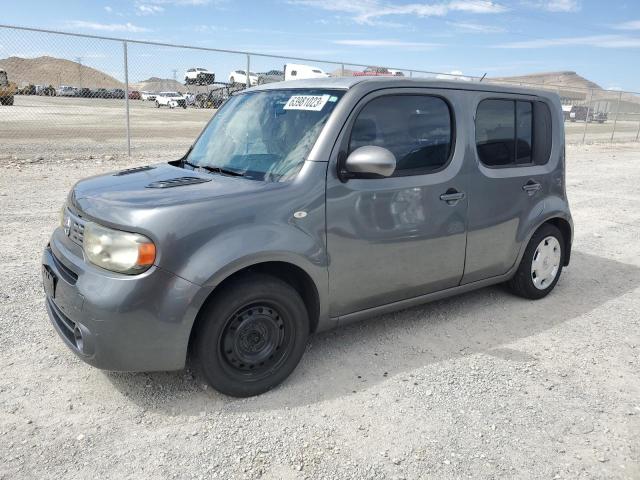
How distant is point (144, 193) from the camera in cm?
288

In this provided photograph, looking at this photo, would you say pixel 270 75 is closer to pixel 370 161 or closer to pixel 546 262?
pixel 546 262

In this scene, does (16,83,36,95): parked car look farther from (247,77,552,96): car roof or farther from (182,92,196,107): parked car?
(247,77,552,96): car roof

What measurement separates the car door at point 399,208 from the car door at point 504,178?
18cm

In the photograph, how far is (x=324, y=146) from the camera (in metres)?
3.11

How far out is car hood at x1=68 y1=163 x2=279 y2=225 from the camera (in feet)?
8.79

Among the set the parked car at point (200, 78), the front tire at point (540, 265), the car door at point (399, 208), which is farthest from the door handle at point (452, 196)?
the parked car at point (200, 78)

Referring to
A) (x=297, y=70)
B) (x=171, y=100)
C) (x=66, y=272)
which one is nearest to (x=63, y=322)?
(x=66, y=272)

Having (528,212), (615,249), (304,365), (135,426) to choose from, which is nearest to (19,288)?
(135,426)

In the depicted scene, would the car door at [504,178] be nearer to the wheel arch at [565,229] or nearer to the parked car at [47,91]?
the wheel arch at [565,229]

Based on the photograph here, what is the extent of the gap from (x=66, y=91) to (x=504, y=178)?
22679mm

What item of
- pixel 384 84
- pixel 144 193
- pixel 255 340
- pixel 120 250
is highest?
pixel 384 84

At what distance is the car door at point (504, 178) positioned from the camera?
388cm

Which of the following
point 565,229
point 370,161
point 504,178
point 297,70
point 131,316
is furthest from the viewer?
point 297,70

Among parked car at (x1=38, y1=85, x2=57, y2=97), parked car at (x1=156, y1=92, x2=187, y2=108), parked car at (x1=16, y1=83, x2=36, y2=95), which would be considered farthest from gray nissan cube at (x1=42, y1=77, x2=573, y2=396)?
parked car at (x1=156, y1=92, x2=187, y2=108)
